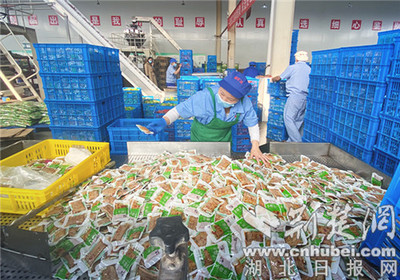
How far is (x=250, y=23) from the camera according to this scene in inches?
618

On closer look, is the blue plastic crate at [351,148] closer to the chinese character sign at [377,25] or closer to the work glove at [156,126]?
the work glove at [156,126]

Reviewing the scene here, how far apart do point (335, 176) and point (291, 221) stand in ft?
2.82

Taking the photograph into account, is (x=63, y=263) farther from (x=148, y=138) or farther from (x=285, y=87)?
(x=285, y=87)

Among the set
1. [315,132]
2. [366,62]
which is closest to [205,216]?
[366,62]

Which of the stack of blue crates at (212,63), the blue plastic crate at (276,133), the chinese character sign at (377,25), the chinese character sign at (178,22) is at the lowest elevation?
the blue plastic crate at (276,133)

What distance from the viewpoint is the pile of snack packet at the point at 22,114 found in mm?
4223

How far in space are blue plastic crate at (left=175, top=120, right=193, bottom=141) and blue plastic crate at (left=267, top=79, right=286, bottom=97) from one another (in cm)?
243

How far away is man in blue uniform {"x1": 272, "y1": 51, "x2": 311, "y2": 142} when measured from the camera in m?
4.66

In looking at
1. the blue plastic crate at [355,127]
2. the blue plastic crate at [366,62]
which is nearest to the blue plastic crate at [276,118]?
the blue plastic crate at [355,127]

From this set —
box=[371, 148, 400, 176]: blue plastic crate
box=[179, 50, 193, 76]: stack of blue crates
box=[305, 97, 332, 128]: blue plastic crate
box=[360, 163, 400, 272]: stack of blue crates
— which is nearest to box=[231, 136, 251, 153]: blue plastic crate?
box=[305, 97, 332, 128]: blue plastic crate

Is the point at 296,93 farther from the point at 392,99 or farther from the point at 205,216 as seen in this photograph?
the point at 205,216

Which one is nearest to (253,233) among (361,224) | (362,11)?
(361,224)

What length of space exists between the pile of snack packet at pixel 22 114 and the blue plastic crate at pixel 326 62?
194 inches

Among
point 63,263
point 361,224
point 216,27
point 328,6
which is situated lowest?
point 63,263
